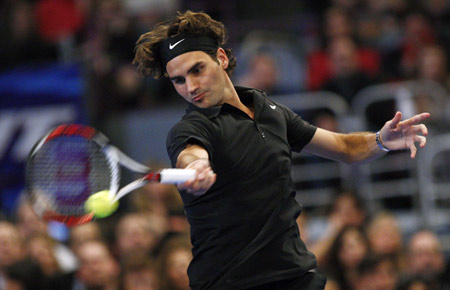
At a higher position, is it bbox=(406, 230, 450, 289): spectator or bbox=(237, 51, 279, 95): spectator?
bbox=(237, 51, 279, 95): spectator

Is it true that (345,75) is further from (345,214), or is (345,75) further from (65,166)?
(65,166)

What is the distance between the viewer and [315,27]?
476 inches

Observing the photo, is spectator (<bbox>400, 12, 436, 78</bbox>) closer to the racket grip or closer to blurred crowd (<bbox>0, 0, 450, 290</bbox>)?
blurred crowd (<bbox>0, 0, 450, 290</bbox>)

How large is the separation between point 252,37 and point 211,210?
7.62 meters

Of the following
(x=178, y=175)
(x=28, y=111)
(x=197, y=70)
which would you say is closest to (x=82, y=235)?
(x=28, y=111)

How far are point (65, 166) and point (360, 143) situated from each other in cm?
177

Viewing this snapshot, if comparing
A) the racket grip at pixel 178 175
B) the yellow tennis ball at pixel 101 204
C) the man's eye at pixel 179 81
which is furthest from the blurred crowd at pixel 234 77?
the racket grip at pixel 178 175

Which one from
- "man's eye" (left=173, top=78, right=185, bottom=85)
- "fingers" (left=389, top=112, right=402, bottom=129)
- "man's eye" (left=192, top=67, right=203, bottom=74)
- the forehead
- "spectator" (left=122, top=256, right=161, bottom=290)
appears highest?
the forehead

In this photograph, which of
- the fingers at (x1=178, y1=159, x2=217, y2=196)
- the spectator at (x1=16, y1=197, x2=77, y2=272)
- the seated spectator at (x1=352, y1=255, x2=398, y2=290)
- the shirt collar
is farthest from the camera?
the spectator at (x1=16, y1=197, x2=77, y2=272)

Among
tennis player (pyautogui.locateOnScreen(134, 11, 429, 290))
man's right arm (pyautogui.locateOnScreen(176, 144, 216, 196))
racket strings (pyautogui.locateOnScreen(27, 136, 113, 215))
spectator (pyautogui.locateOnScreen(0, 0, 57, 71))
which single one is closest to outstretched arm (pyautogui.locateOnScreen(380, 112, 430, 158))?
tennis player (pyautogui.locateOnScreen(134, 11, 429, 290))

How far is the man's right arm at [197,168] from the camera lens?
377 centimetres

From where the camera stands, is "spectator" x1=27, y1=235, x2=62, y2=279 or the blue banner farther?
the blue banner

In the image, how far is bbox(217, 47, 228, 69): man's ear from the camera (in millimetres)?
4707

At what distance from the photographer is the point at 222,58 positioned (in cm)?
475
